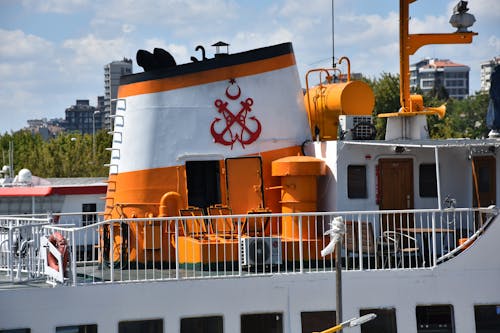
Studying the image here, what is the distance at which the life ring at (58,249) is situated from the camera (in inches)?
605

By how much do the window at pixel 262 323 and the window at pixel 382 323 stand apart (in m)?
1.47

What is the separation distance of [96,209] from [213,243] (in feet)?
54.8

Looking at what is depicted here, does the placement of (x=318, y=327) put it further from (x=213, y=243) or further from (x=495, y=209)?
(x=495, y=209)

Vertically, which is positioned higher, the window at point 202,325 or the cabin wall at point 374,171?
the cabin wall at point 374,171

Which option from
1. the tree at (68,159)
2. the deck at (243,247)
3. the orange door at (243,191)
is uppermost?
the tree at (68,159)

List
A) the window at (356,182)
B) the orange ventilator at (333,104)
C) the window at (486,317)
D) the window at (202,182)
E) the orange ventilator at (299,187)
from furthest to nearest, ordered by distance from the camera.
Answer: the orange ventilator at (333,104)
the window at (202,182)
the window at (356,182)
the orange ventilator at (299,187)
the window at (486,317)

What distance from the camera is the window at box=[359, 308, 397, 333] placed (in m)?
16.0

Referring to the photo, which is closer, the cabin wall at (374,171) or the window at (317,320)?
the window at (317,320)

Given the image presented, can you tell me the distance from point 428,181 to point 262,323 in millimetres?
4906

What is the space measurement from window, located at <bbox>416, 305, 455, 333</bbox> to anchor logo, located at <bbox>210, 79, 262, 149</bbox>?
4.74 meters

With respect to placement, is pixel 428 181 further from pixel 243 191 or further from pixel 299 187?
pixel 243 191

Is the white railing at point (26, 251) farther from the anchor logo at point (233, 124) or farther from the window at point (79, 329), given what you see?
the anchor logo at point (233, 124)

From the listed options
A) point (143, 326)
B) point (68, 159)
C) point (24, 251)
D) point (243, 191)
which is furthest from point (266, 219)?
point (68, 159)

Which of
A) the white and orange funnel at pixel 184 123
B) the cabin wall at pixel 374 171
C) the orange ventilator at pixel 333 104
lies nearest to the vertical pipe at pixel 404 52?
the orange ventilator at pixel 333 104
